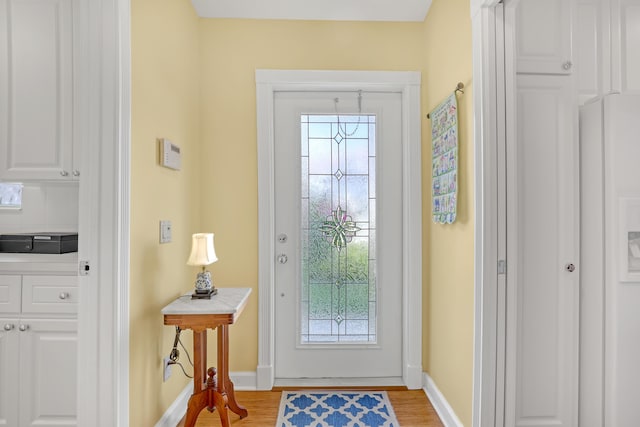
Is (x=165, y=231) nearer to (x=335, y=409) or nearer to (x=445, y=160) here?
(x=335, y=409)

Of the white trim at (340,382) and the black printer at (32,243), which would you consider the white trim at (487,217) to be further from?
the black printer at (32,243)

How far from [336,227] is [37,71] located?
191 centimetres

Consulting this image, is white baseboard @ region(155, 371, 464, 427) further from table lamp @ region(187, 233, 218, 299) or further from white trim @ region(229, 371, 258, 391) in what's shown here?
table lamp @ region(187, 233, 218, 299)

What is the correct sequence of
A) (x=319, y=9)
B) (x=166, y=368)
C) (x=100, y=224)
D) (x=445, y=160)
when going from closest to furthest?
(x=100, y=224) < (x=166, y=368) < (x=445, y=160) < (x=319, y=9)

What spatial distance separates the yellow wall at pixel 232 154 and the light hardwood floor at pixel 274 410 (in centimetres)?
19

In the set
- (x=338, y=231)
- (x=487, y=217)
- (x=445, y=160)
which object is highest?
(x=445, y=160)

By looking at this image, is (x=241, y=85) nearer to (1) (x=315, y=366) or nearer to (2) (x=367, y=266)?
(2) (x=367, y=266)

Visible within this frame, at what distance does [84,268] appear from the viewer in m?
1.53

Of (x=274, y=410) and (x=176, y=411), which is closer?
(x=176, y=411)

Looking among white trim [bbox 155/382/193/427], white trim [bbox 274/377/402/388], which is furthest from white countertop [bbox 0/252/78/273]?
white trim [bbox 274/377/402/388]

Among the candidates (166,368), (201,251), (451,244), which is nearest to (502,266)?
(451,244)

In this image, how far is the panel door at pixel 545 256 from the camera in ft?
5.66

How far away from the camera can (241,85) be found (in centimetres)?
257

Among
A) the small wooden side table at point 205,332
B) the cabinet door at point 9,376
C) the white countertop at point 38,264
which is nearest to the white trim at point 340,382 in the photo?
the small wooden side table at point 205,332
